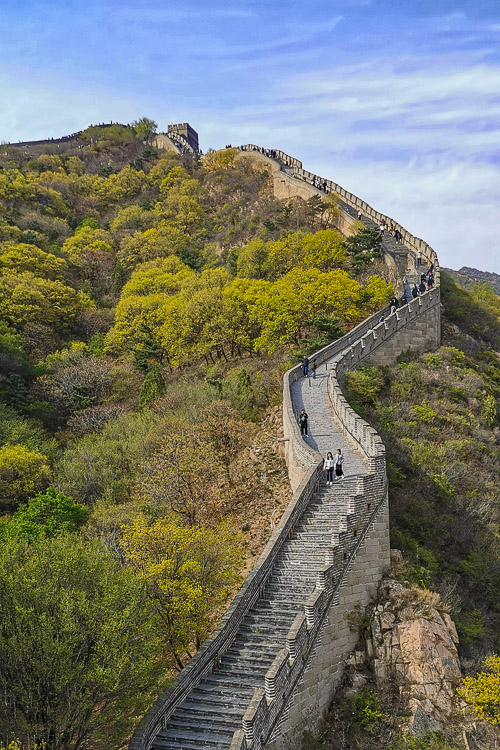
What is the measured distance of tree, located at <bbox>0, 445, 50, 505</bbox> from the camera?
1017 inches

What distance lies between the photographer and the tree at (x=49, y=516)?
2108cm

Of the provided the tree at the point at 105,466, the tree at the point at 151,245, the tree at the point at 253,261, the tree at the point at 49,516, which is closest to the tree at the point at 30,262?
the tree at the point at 151,245

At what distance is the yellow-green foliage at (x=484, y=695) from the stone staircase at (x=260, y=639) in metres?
3.90

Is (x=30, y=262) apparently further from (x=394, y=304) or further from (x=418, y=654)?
(x=418, y=654)

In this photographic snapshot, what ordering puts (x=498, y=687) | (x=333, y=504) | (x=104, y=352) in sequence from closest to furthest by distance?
1. (x=498, y=687)
2. (x=333, y=504)
3. (x=104, y=352)

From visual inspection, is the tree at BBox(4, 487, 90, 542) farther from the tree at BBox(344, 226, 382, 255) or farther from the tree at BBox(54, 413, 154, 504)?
the tree at BBox(344, 226, 382, 255)

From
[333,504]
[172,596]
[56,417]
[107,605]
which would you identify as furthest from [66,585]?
[56,417]

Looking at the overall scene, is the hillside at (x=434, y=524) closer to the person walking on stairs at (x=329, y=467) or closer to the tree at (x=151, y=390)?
the person walking on stairs at (x=329, y=467)

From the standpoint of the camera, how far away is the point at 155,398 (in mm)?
31828

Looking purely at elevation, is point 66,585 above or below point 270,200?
below

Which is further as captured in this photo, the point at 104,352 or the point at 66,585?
the point at 104,352

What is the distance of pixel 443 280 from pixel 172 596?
3768 cm

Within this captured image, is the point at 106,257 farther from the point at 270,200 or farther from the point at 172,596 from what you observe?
the point at 172,596

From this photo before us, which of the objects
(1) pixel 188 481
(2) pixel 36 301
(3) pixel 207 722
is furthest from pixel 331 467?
(2) pixel 36 301
